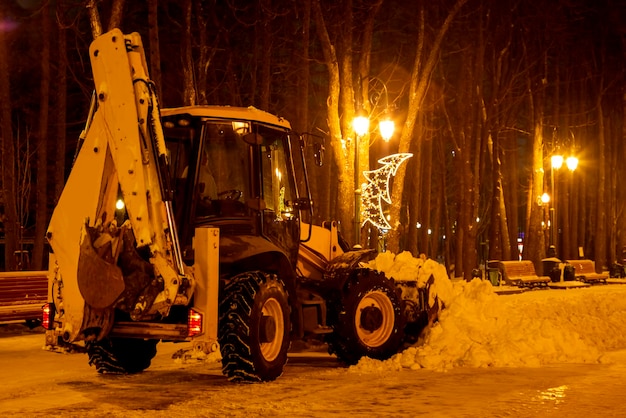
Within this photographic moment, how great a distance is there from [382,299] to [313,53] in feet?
82.0

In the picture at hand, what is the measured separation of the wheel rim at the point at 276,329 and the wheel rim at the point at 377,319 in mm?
1975

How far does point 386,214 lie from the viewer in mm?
26172

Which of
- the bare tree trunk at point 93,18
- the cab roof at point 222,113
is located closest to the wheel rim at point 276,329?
the cab roof at point 222,113

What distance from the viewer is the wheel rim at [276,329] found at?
35.7 ft

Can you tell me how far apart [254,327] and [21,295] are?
865 cm

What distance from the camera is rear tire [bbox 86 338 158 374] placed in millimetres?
11734

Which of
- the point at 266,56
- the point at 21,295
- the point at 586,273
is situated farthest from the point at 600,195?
the point at 21,295

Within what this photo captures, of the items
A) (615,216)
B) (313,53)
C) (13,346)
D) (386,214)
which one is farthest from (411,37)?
(13,346)

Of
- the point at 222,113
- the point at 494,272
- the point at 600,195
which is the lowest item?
the point at 494,272

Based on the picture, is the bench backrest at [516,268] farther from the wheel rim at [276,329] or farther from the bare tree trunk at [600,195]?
the wheel rim at [276,329]

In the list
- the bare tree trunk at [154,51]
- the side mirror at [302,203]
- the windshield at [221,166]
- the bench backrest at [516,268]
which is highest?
the bare tree trunk at [154,51]

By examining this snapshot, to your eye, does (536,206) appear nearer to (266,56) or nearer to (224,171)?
(266,56)

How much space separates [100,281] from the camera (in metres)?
9.74

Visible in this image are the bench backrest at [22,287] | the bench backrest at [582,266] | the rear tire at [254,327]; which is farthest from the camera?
the bench backrest at [582,266]
